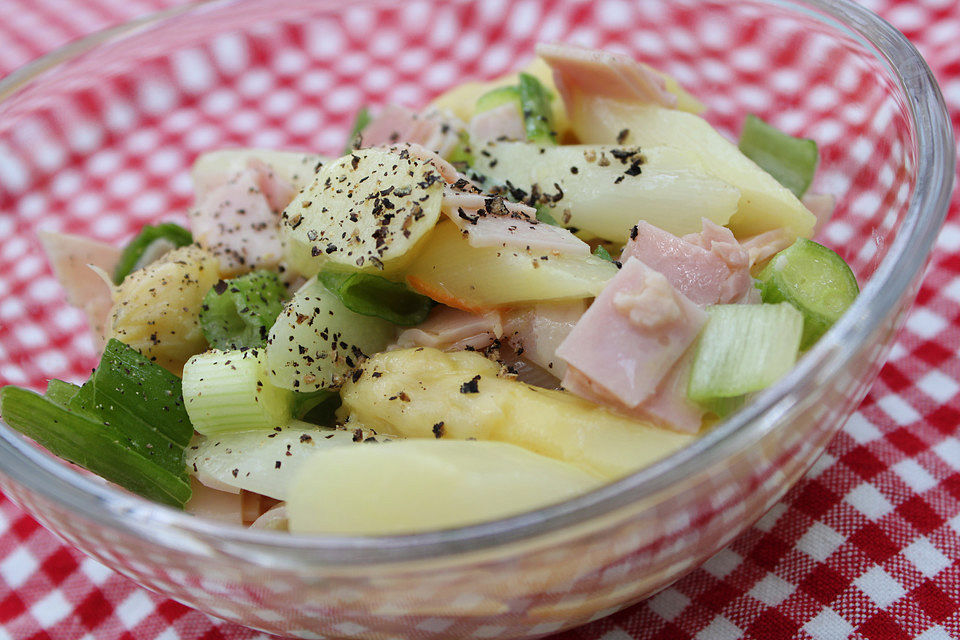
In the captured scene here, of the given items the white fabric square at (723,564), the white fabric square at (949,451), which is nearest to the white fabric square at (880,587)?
the white fabric square at (723,564)

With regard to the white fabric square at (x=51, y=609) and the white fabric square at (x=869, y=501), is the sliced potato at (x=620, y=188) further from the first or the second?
the white fabric square at (x=51, y=609)

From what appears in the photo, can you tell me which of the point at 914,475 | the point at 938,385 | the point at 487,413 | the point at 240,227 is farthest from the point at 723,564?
the point at 240,227

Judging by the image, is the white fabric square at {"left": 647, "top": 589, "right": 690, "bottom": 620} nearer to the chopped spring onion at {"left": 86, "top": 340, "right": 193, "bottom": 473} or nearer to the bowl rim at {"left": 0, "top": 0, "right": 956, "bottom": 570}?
the bowl rim at {"left": 0, "top": 0, "right": 956, "bottom": 570}

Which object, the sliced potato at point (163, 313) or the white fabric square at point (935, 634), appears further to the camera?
the sliced potato at point (163, 313)

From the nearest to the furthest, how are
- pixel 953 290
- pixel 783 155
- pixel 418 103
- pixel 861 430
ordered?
1. pixel 861 430
2. pixel 783 155
3. pixel 953 290
4. pixel 418 103

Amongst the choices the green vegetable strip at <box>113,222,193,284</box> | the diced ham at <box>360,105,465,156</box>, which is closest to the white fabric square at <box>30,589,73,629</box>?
the green vegetable strip at <box>113,222,193,284</box>

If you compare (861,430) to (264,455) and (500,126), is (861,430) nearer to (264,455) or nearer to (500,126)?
(500,126)

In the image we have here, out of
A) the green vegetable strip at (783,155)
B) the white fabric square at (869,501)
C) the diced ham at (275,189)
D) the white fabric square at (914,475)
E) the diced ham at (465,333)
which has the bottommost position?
the white fabric square at (869,501)
